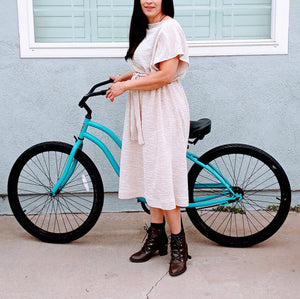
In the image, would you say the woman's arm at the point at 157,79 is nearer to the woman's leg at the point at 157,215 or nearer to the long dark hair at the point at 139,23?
the long dark hair at the point at 139,23

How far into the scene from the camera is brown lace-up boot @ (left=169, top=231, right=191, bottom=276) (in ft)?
9.70

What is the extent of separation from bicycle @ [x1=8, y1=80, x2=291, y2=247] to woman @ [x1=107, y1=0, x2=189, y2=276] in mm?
280

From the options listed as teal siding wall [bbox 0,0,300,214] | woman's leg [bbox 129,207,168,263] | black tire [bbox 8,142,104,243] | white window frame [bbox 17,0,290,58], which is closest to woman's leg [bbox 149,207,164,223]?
woman's leg [bbox 129,207,168,263]

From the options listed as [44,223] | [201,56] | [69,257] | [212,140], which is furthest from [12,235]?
[201,56]

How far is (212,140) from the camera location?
13.2 ft

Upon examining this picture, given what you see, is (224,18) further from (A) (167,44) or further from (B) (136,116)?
(B) (136,116)

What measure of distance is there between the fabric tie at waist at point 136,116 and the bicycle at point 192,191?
13.2 inches

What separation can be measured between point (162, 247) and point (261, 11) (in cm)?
236

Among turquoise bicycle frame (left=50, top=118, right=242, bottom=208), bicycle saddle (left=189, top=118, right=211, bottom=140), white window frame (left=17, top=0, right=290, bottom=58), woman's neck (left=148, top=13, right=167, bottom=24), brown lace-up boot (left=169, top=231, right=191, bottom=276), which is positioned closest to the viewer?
woman's neck (left=148, top=13, right=167, bottom=24)

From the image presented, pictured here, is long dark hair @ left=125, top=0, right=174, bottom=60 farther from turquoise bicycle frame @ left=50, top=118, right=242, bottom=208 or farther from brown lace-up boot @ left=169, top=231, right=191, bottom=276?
brown lace-up boot @ left=169, top=231, right=191, bottom=276

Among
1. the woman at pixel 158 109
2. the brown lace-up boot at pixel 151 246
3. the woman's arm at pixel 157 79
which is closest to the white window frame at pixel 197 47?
the woman at pixel 158 109

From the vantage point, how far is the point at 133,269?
304 centimetres

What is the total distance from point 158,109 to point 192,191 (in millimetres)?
812

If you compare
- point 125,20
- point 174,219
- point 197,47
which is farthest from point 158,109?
point 125,20
